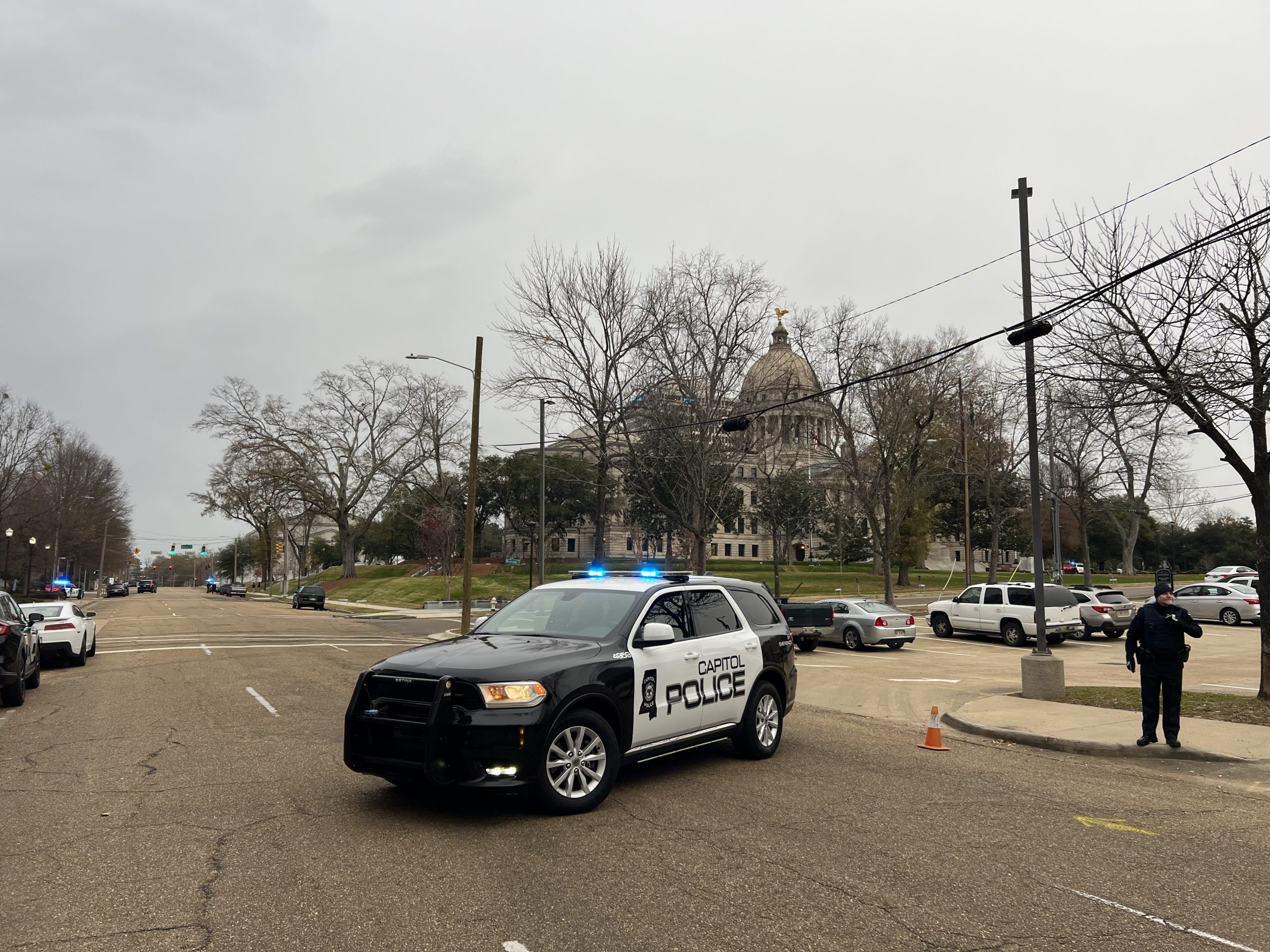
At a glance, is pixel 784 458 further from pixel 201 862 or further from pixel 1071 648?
pixel 201 862

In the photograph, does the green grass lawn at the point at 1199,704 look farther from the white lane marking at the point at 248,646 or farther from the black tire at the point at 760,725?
the white lane marking at the point at 248,646

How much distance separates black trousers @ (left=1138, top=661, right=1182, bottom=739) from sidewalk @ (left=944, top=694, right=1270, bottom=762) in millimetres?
223

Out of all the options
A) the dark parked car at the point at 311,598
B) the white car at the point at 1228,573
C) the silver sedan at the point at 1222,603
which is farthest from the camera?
the dark parked car at the point at 311,598

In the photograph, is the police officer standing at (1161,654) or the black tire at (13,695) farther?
the black tire at (13,695)

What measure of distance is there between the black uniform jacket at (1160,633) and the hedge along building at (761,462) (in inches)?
585

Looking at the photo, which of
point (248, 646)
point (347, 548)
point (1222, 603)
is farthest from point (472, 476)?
point (347, 548)

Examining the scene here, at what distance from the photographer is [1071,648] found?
2594 centimetres

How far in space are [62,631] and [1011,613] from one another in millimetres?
24163

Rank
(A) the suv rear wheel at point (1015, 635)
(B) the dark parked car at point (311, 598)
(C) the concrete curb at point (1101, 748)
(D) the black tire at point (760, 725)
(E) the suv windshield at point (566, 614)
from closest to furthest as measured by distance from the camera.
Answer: (E) the suv windshield at point (566, 614), (D) the black tire at point (760, 725), (C) the concrete curb at point (1101, 748), (A) the suv rear wheel at point (1015, 635), (B) the dark parked car at point (311, 598)

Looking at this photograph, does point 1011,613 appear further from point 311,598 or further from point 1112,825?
point 311,598

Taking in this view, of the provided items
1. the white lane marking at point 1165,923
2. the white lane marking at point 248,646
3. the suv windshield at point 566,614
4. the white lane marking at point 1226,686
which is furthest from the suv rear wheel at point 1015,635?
the white lane marking at point 1165,923

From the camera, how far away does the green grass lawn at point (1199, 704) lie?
1179 centimetres

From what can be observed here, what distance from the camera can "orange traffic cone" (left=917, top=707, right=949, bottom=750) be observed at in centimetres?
1001

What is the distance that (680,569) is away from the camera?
46406mm
